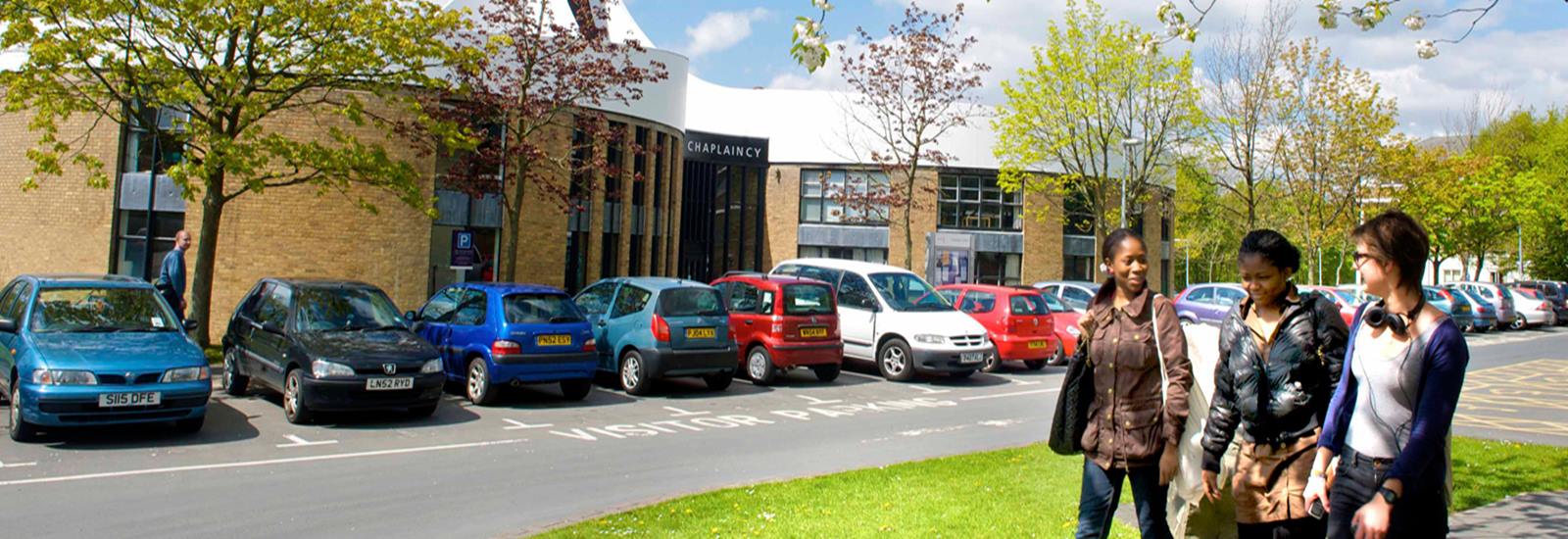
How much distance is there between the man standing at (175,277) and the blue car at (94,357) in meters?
2.51

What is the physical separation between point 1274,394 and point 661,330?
10.2m

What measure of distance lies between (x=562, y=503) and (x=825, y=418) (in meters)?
5.25

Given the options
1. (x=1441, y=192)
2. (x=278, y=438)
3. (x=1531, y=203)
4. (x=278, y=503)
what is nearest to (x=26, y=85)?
(x=278, y=438)

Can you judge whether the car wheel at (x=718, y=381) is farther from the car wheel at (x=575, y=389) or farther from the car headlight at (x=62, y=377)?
the car headlight at (x=62, y=377)

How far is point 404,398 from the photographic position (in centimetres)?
1091

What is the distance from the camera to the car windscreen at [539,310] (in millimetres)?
12602

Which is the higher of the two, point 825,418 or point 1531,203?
point 1531,203

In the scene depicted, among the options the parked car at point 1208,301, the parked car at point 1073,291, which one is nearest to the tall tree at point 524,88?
the parked car at point 1073,291

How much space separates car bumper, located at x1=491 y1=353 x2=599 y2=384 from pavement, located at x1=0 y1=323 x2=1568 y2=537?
15.1 inches

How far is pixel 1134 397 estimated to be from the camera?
449 centimetres

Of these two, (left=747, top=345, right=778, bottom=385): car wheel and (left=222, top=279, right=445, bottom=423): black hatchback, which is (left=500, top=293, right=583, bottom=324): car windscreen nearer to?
(left=222, top=279, right=445, bottom=423): black hatchback

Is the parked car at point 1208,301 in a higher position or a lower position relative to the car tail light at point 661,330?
higher

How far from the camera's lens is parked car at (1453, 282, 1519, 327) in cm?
3341

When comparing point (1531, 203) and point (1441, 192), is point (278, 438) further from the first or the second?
point (1531, 203)
